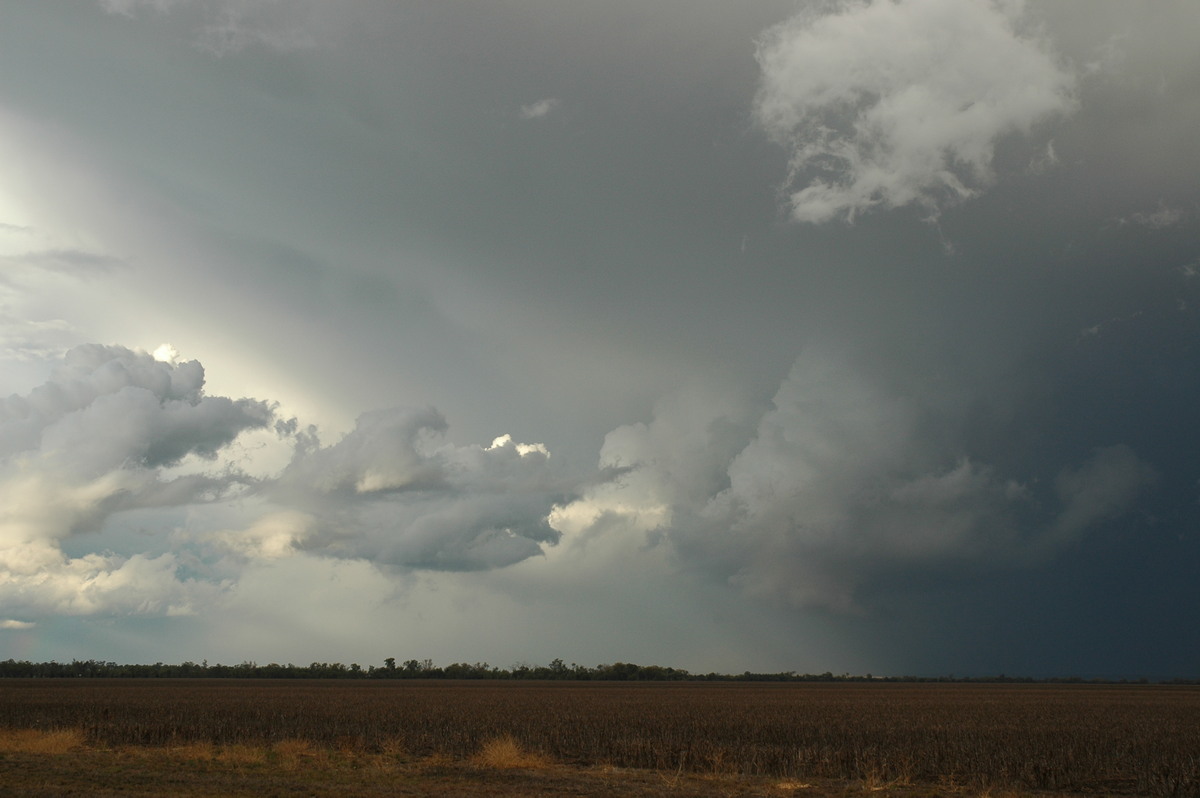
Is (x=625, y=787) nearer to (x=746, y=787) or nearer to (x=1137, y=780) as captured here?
(x=746, y=787)

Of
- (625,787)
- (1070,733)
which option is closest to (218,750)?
(625,787)

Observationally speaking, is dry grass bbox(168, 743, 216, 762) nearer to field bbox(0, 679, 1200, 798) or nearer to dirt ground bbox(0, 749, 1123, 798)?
field bbox(0, 679, 1200, 798)

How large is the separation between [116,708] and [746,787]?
54053mm

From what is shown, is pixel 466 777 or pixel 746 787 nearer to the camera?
pixel 746 787

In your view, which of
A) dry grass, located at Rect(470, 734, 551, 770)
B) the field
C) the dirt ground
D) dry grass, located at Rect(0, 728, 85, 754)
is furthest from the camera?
dry grass, located at Rect(0, 728, 85, 754)

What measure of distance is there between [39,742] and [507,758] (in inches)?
821

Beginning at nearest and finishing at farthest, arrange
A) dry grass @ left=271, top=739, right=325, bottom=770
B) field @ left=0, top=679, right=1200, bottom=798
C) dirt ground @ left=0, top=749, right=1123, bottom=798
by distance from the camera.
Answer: dirt ground @ left=0, top=749, right=1123, bottom=798 < field @ left=0, top=679, right=1200, bottom=798 < dry grass @ left=271, top=739, right=325, bottom=770

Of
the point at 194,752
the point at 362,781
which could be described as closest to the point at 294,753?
the point at 194,752

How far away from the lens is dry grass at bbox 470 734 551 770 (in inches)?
1188

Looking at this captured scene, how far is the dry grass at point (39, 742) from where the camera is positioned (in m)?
32.2

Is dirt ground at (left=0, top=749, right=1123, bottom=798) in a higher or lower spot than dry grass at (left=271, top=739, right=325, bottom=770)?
higher

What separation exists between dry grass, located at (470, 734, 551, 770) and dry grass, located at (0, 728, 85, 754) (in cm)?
1768

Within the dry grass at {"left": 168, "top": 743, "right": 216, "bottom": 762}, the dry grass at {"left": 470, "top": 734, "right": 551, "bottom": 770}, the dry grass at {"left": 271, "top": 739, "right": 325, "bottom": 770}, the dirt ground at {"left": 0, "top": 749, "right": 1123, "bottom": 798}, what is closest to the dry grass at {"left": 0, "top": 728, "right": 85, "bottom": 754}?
the dirt ground at {"left": 0, "top": 749, "right": 1123, "bottom": 798}

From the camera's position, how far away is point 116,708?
58.2 metres
